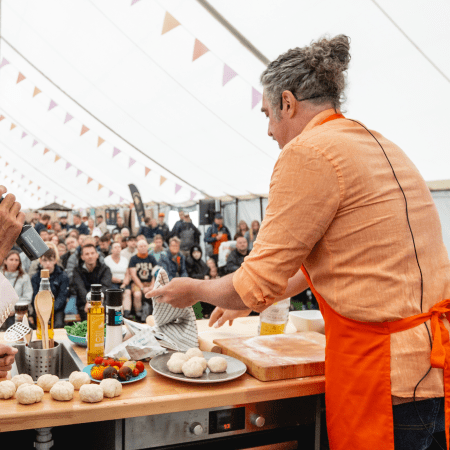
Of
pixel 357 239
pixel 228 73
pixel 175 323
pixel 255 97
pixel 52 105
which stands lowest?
→ pixel 175 323

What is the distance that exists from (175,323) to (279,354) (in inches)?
15.7

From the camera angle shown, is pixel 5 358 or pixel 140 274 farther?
pixel 140 274

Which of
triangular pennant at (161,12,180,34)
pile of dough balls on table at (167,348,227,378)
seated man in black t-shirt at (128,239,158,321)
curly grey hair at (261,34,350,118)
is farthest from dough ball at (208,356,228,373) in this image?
triangular pennant at (161,12,180,34)

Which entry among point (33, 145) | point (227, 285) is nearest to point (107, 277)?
point (227, 285)

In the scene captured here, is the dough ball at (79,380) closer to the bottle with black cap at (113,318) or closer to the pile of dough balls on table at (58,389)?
the pile of dough balls on table at (58,389)

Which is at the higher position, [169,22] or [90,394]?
[169,22]

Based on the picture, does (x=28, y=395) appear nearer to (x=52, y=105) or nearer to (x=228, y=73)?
(x=228, y=73)

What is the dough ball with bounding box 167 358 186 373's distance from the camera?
1.26 meters

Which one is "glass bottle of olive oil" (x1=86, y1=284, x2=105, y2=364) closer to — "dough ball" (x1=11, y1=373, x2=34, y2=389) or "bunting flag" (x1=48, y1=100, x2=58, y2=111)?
"dough ball" (x1=11, y1=373, x2=34, y2=389)

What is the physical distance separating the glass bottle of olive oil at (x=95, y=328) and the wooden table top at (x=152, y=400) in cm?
19

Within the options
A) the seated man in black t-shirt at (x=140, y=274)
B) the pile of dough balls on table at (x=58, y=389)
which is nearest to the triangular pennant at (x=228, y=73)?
the seated man in black t-shirt at (x=140, y=274)

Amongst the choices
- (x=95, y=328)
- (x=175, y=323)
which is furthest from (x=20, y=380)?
(x=175, y=323)

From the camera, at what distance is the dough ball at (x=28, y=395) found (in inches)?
41.9

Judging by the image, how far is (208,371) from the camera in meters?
1.29
